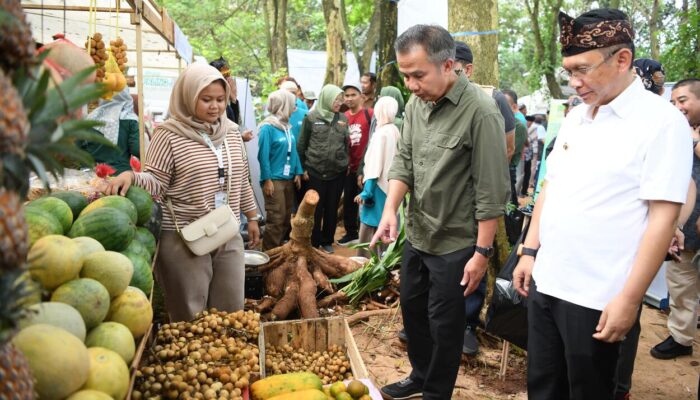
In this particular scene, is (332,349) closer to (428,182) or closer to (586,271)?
(428,182)

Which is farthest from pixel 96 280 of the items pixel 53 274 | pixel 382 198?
pixel 382 198

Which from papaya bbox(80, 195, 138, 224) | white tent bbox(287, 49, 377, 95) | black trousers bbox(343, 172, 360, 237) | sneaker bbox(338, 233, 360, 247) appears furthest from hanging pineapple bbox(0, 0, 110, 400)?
white tent bbox(287, 49, 377, 95)

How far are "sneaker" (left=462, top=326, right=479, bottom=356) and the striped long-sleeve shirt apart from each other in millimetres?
2338

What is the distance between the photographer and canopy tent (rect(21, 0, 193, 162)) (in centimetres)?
361

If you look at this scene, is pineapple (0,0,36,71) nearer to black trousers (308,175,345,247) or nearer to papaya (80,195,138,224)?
papaya (80,195,138,224)

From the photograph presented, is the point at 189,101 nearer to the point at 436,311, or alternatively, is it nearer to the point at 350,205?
the point at 436,311

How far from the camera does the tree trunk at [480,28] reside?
5.07m

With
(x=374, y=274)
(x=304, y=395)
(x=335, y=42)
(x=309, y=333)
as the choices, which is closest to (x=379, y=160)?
(x=374, y=274)

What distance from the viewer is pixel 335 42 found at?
13398 millimetres

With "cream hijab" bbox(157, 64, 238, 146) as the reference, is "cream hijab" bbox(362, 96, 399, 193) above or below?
below

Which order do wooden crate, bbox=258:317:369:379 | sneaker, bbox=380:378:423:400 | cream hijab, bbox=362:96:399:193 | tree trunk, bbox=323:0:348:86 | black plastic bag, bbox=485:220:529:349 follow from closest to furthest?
1. black plastic bag, bbox=485:220:529:349
2. sneaker, bbox=380:378:423:400
3. wooden crate, bbox=258:317:369:379
4. cream hijab, bbox=362:96:399:193
5. tree trunk, bbox=323:0:348:86

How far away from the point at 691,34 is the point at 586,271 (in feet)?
24.0

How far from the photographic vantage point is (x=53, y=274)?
1.66m

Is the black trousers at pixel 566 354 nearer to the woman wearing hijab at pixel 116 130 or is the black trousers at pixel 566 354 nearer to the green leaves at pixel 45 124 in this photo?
the green leaves at pixel 45 124
